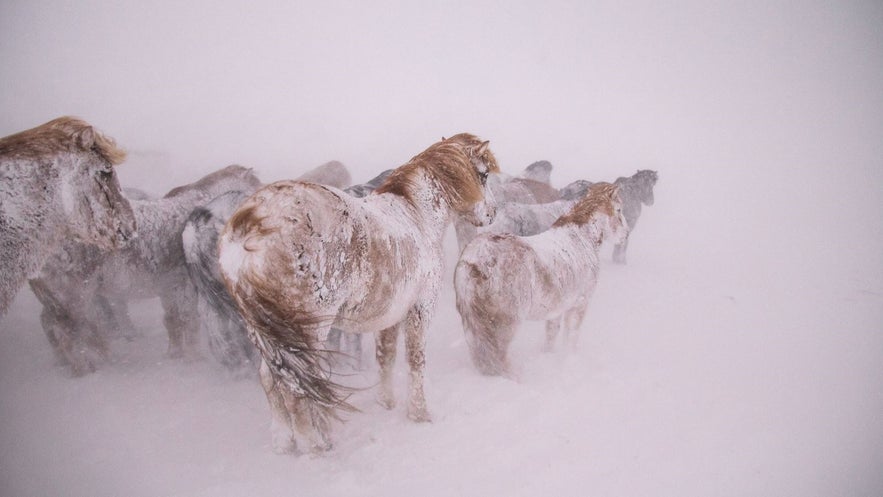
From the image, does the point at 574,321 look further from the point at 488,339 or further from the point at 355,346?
the point at 355,346

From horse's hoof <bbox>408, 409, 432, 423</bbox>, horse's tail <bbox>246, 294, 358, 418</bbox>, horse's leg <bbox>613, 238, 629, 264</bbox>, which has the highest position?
horse's tail <bbox>246, 294, 358, 418</bbox>

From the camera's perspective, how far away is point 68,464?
2328mm

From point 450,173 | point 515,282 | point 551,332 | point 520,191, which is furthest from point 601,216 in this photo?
point 520,191

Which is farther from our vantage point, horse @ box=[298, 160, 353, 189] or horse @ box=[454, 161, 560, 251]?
horse @ box=[454, 161, 560, 251]

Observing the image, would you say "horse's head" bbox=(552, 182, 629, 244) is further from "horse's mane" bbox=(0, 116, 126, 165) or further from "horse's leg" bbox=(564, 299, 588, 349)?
"horse's mane" bbox=(0, 116, 126, 165)

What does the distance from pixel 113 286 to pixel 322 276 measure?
3.05m

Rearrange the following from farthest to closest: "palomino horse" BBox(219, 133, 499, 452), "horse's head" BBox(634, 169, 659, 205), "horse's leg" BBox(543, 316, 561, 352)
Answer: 1. "horse's head" BBox(634, 169, 659, 205)
2. "horse's leg" BBox(543, 316, 561, 352)
3. "palomino horse" BBox(219, 133, 499, 452)

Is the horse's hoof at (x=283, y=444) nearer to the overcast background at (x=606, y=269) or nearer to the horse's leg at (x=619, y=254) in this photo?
the overcast background at (x=606, y=269)

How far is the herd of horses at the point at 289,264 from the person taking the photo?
1670mm

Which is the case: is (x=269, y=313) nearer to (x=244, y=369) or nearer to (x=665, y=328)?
(x=244, y=369)

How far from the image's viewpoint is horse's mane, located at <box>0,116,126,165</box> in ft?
6.48

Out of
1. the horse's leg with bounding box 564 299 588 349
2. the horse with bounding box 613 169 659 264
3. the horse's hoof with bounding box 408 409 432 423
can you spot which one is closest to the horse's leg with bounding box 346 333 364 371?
the horse's hoof with bounding box 408 409 432 423

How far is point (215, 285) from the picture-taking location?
10.00 ft

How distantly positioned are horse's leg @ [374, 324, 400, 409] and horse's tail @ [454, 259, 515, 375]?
32.2 inches
